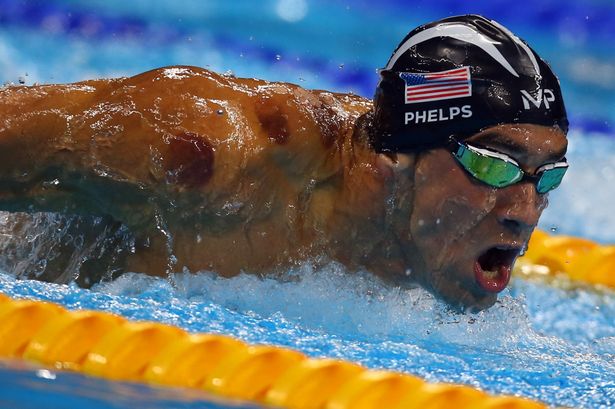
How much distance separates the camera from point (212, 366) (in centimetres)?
214

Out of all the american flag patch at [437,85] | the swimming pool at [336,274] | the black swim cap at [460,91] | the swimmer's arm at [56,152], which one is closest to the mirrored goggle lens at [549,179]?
the black swim cap at [460,91]

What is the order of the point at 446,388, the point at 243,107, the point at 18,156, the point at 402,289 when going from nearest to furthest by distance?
1. the point at 446,388
2. the point at 18,156
3. the point at 243,107
4. the point at 402,289

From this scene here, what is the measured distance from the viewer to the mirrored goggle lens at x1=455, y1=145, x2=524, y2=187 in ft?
8.61

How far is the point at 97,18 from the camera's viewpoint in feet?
20.9

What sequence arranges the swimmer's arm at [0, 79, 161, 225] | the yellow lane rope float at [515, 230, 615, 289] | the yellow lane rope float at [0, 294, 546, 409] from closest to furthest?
the yellow lane rope float at [0, 294, 546, 409]
the swimmer's arm at [0, 79, 161, 225]
the yellow lane rope float at [515, 230, 615, 289]

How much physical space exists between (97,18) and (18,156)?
4.08 m

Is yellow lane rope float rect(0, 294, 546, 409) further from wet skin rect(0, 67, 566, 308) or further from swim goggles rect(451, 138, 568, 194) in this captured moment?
swim goggles rect(451, 138, 568, 194)

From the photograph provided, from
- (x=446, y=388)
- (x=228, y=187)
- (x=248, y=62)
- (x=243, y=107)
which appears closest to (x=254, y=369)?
(x=446, y=388)

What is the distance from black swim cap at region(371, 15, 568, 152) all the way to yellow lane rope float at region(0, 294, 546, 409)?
0.76 metres

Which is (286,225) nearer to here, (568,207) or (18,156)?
(18,156)

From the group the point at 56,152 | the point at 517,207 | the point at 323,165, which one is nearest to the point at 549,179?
the point at 517,207

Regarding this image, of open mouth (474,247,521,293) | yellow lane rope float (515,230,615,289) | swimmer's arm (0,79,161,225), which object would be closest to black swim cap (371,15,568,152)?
open mouth (474,247,521,293)

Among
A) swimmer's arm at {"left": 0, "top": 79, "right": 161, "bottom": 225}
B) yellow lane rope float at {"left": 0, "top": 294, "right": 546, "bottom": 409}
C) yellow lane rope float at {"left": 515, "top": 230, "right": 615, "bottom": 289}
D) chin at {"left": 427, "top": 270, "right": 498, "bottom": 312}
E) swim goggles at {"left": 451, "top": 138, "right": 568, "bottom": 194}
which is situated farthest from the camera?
yellow lane rope float at {"left": 515, "top": 230, "right": 615, "bottom": 289}

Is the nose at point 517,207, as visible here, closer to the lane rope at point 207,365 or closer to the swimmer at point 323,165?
the swimmer at point 323,165
